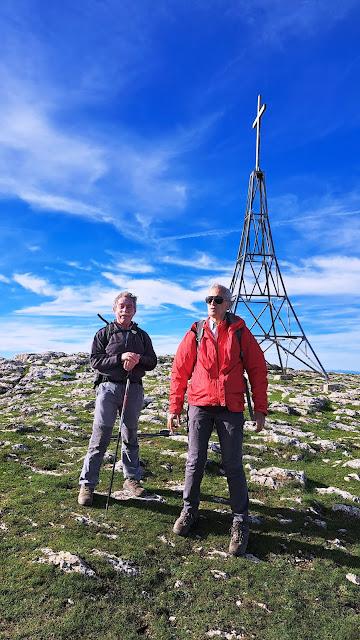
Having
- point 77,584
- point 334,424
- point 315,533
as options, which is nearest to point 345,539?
point 315,533

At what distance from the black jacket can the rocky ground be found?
2371 mm

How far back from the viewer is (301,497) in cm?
1040

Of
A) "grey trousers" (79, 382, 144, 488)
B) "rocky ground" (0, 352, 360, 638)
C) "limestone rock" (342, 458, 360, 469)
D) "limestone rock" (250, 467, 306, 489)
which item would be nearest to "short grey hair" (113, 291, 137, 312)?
"grey trousers" (79, 382, 144, 488)

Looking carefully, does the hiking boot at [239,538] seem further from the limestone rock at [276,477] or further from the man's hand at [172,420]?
the limestone rock at [276,477]

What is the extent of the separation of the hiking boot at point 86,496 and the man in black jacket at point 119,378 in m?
0.06

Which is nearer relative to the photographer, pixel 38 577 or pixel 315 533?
pixel 38 577

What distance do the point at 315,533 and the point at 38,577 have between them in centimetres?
524

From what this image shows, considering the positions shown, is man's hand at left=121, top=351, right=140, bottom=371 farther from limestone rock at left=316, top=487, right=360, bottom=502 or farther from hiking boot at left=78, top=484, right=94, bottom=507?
limestone rock at left=316, top=487, right=360, bottom=502

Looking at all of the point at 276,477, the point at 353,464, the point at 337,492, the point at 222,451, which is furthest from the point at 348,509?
the point at 222,451

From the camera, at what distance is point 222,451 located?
8.06 metres

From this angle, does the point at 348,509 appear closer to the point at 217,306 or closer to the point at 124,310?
the point at 217,306

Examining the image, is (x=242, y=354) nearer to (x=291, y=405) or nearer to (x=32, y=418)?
(x=32, y=418)

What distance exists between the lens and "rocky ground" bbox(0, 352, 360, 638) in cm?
698

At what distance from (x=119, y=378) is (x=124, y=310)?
145 centimetres
